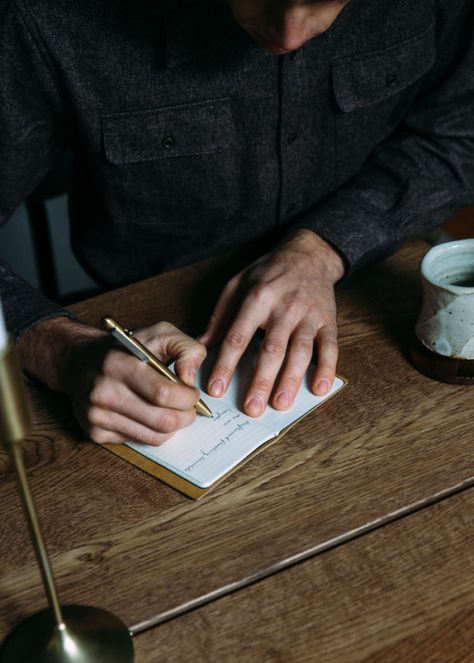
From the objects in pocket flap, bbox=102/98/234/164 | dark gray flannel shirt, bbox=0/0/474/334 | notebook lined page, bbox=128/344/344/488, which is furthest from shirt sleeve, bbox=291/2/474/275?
notebook lined page, bbox=128/344/344/488

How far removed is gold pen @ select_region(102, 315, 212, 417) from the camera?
3.03ft

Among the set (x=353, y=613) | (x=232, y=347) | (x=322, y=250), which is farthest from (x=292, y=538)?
(x=322, y=250)

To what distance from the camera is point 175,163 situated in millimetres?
1398

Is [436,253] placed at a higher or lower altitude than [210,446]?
higher

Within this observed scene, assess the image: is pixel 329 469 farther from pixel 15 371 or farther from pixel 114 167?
pixel 114 167

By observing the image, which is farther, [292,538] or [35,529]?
[292,538]

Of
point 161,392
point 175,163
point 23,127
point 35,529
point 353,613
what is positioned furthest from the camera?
point 175,163

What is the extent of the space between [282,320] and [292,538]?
37 centimetres

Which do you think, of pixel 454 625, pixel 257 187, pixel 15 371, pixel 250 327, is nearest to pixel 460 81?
pixel 257 187

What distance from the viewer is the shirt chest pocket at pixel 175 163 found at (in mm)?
1338

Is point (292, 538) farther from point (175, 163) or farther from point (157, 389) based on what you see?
point (175, 163)

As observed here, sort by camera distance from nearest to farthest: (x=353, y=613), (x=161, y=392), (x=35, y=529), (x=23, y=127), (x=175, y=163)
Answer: (x=35, y=529) → (x=353, y=613) → (x=161, y=392) → (x=23, y=127) → (x=175, y=163)

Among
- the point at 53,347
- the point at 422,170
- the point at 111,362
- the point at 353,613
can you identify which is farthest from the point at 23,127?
the point at 353,613

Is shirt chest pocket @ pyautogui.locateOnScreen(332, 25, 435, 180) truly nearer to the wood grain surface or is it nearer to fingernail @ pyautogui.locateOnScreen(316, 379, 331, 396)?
fingernail @ pyautogui.locateOnScreen(316, 379, 331, 396)
